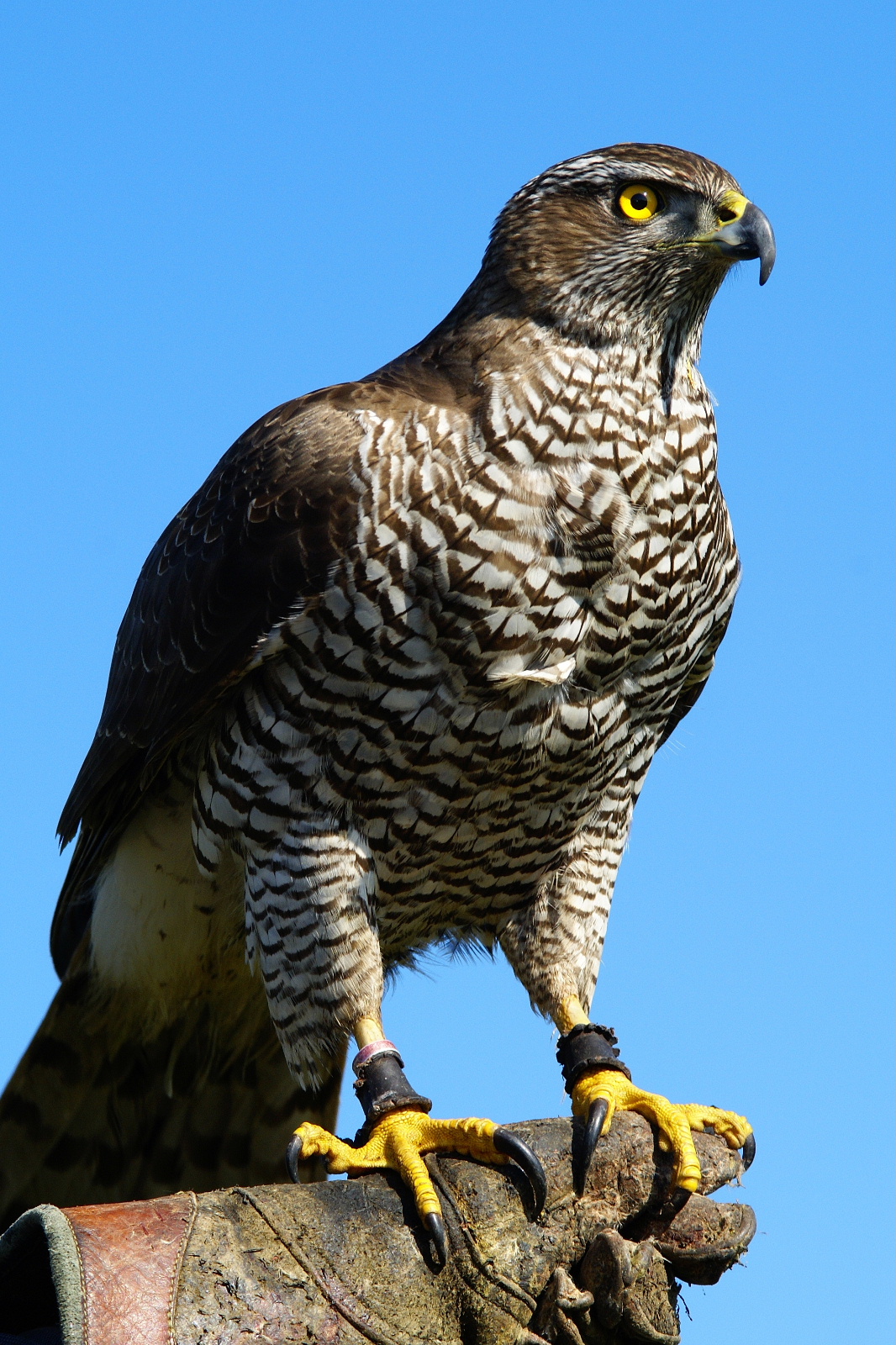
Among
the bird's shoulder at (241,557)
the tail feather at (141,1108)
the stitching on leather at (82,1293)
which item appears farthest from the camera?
the tail feather at (141,1108)

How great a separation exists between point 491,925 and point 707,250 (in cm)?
203

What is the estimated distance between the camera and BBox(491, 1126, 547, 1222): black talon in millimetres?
3254

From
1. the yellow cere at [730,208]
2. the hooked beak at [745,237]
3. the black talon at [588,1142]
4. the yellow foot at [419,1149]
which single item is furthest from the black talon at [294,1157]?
the yellow cere at [730,208]

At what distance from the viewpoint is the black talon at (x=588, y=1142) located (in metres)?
3.35

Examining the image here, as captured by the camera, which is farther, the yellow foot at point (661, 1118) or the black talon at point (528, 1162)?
the yellow foot at point (661, 1118)

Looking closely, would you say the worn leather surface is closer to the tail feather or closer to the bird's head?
the tail feather

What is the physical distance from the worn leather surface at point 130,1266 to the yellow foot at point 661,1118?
0.98m

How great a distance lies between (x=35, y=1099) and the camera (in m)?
4.51

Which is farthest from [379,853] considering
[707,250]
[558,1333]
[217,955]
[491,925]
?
[707,250]

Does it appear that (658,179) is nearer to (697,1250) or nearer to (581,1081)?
(581,1081)

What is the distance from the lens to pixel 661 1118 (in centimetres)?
356

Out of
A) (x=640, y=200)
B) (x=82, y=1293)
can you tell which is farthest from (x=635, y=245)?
(x=82, y=1293)

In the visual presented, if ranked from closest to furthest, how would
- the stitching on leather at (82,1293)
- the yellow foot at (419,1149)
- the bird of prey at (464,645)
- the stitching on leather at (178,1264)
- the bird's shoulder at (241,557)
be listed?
the stitching on leather at (82,1293) < the stitching on leather at (178,1264) < the yellow foot at (419,1149) < the bird of prey at (464,645) < the bird's shoulder at (241,557)

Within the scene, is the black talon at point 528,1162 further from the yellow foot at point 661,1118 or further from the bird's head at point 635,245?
the bird's head at point 635,245
